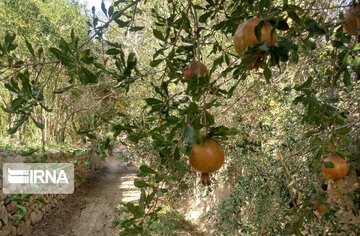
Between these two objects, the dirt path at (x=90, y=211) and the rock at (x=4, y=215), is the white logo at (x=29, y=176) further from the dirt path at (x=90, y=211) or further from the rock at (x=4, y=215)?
the dirt path at (x=90, y=211)

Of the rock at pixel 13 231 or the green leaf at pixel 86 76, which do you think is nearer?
the green leaf at pixel 86 76

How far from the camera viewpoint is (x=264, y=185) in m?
3.12

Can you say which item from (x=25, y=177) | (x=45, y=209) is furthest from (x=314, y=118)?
(x=45, y=209)

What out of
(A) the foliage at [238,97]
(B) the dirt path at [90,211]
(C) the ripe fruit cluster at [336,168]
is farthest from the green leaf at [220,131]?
(B) the dirt path at [90,211]

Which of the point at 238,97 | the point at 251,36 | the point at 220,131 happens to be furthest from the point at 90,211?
the point at 251,36

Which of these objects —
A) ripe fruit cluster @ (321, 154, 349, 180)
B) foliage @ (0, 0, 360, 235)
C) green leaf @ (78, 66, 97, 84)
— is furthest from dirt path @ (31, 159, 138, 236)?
green leaf @ (78, 66, 97, 84)

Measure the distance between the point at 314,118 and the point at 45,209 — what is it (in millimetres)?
6679

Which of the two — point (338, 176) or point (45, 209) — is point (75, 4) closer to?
point (45, 209)

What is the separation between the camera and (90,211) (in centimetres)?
726

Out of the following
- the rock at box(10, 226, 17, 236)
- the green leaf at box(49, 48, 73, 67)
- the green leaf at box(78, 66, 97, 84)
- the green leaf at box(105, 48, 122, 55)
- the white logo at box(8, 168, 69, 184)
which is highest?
the green leaf at box(105, 48, 122, 55)

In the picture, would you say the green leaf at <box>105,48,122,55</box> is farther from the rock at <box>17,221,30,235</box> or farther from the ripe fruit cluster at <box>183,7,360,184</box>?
the rock at <box>17,221,30,235</box>

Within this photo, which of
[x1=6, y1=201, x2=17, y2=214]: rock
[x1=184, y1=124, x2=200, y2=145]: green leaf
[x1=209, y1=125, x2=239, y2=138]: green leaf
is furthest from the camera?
[x1=6, y1=201, x2=17, y2=214]: rock

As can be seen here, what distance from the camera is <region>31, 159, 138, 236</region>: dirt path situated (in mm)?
6223

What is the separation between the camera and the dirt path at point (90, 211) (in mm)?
6223
